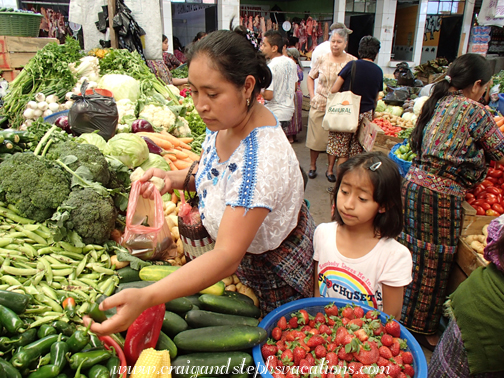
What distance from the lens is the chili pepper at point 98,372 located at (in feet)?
4.18

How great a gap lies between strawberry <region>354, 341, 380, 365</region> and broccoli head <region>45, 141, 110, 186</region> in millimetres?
1850

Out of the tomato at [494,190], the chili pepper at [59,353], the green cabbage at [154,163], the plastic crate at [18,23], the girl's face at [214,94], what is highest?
the plastic crate at [18,23]

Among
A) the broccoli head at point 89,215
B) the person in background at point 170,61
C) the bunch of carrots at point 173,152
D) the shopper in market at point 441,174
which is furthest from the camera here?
the person in background at point 170,61

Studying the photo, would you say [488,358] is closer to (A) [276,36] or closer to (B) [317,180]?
(B) [317,180]

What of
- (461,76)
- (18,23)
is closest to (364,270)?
(461,76)

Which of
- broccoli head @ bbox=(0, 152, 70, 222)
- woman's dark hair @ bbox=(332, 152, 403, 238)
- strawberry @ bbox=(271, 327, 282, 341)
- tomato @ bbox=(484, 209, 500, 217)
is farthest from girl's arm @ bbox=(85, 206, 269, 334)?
tomato @ bbox=(484, 209, 500, 217)

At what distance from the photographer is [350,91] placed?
16.6 ft

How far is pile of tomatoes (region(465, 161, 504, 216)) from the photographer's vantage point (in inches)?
121

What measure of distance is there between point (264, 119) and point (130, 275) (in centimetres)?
118

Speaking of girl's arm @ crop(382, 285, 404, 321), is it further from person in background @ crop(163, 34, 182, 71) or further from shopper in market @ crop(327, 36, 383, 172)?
person in background @ crop(163, 34, 182, 71)

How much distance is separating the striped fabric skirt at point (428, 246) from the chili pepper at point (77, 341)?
2.45 metres

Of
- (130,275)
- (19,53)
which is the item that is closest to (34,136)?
(130,275)

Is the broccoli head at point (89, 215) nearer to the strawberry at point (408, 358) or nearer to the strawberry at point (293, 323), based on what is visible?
the strawberry at point (293, 323)

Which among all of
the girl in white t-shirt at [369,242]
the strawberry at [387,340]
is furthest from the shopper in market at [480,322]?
the strawberry at [387,340]
